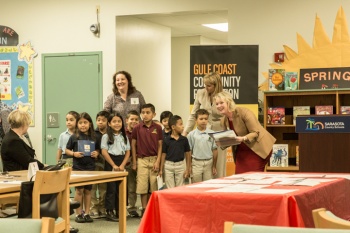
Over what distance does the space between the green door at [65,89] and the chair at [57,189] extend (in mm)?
5069

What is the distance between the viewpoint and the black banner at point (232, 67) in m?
8.79

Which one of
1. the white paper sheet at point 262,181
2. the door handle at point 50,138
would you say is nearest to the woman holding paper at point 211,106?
the door handle at point 50,138

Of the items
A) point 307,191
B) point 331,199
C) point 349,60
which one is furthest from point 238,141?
point 349,60

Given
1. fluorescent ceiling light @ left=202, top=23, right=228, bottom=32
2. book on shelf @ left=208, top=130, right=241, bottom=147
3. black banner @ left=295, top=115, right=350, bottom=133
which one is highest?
fluorescent ceiling light @ left=202, top=23, right=228, bottom=32

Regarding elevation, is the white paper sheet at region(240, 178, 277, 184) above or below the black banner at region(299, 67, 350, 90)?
below

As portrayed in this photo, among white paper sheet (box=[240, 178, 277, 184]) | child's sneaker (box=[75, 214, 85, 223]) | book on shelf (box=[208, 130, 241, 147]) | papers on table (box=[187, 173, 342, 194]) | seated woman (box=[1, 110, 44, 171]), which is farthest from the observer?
child's sneaker (box=[75, 214, 85, 223])

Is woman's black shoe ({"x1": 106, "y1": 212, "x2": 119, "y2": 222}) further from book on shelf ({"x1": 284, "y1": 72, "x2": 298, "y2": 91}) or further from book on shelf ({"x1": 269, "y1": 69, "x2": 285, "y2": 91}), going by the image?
book on shelf ({"x1": 284, "y1": 72, "x2": 298, "y2": 91})

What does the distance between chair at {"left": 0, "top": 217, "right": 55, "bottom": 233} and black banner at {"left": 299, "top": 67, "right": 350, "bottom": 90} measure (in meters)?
6.77

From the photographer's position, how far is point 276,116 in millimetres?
8734

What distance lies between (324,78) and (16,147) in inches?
173

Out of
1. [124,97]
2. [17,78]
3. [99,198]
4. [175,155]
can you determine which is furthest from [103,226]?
[17,78]

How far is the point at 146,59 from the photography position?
11547 millimetres

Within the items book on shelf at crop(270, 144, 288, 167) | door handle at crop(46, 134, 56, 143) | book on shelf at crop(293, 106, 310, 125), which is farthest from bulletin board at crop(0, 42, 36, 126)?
book on shelf at crop(293, 106, 310, 125)

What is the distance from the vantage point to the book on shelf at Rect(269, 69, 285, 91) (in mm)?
8688
